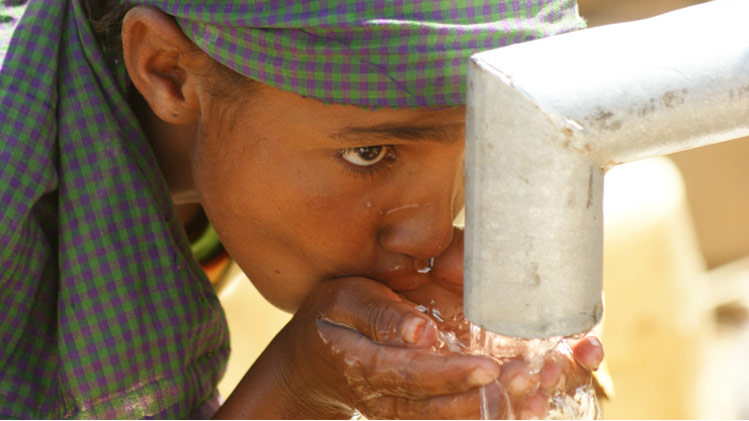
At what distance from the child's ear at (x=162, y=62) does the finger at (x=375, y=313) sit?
1.10 feet

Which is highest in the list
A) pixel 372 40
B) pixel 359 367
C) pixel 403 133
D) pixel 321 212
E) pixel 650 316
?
pixel 372 40

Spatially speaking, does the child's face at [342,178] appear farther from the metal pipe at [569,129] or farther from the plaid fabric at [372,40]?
the metal pipe at [569,129]

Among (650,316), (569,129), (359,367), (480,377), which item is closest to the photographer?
(569,129)

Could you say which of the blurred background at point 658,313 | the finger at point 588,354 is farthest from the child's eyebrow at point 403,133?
the blurred background at point 658,313

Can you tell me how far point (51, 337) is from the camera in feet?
4.83

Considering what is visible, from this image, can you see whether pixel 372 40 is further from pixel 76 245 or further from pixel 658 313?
pixel 658 313

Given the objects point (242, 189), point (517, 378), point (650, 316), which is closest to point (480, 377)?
point (517, 378)

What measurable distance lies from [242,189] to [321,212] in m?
0.13

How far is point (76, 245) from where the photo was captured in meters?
1.37

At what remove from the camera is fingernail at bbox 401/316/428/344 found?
1.06 metres

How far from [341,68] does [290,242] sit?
318 millimetres

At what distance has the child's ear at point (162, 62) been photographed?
4.25 ft

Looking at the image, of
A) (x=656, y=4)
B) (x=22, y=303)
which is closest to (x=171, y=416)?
(x=22, y=303)

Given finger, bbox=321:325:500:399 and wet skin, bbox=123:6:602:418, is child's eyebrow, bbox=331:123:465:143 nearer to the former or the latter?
wet skin, bbox=123:6:602:418
